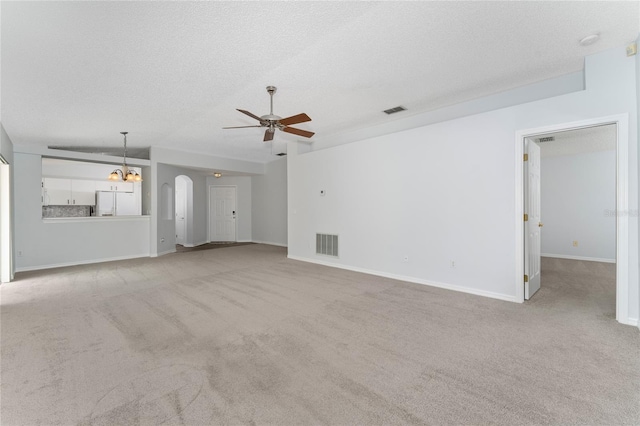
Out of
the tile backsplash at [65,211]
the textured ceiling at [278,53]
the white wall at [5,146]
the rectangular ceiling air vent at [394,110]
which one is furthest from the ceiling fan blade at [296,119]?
the tile backsplash at [65,211]

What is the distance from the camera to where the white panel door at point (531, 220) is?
3.64 metres

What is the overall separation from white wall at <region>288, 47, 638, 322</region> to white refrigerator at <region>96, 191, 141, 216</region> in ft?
23.2

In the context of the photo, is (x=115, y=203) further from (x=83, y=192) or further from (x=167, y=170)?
(x=167, y=170)

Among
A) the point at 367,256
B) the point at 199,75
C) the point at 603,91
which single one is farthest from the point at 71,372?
the point at 603,91

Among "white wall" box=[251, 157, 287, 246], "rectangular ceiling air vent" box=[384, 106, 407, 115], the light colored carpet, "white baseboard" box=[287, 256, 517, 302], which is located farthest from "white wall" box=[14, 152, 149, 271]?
"rectangular ceiling air vent" box=[384, 106, 407, 115]

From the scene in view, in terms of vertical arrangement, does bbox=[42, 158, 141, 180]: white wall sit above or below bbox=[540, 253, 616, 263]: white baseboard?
above

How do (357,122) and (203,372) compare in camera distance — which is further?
(357,122)

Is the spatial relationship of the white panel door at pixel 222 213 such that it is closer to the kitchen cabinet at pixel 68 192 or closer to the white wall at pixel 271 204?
the white wall at pixel 271 204

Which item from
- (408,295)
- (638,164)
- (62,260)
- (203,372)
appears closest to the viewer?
(203,372)

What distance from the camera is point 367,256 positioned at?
5.26 meters

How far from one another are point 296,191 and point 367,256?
2.53m

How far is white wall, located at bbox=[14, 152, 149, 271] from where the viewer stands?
5645 millimetres

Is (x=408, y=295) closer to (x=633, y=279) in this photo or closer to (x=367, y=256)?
(x=367, y=256)

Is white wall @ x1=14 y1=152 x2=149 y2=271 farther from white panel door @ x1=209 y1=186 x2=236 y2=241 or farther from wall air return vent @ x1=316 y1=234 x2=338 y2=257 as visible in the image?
wall air return vent @ x1=316 y1=234 x2=338 y2=257
